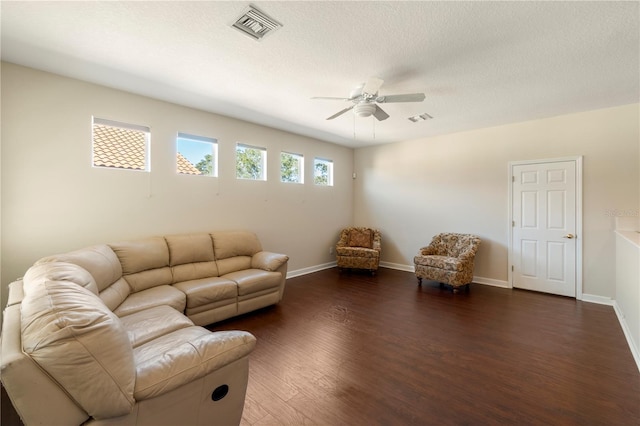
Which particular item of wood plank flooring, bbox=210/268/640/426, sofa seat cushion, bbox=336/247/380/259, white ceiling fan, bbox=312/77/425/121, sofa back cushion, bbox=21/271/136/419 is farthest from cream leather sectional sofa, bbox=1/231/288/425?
sofa seat cushion, bbox=336/247/380/259

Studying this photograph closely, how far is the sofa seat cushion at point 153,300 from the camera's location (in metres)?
2.41

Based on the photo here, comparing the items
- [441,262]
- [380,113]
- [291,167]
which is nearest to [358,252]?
[441,262]

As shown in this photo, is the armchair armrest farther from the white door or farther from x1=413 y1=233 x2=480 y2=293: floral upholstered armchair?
the white door

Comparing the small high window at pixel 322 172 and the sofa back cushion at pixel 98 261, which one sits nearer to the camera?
the sofa back cushion at pixel 98 261

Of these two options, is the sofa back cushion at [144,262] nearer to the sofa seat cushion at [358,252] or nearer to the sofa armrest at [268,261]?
the sofa armrest at [268,261]

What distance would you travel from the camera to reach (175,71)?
2.79m

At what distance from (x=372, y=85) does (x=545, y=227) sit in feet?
12.4

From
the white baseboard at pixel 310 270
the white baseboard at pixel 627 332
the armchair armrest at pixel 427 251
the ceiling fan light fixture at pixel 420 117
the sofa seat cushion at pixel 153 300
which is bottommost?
the white baseboard at pixel 627 332

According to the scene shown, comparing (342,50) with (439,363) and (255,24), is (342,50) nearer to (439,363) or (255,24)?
(255,24)

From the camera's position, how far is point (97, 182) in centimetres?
309

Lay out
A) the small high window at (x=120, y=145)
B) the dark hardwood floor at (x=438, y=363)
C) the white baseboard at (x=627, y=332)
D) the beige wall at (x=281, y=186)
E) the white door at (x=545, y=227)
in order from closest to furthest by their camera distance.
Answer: the dark hardwood floor at (x=438, y=363), the white baseboard at (x=627, y=332), the beige wall at (x=281, y=186), the small high window at (x=120, y=145), the white door at (x=545, y=227)

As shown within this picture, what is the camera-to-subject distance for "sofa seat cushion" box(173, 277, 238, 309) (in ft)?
9.37

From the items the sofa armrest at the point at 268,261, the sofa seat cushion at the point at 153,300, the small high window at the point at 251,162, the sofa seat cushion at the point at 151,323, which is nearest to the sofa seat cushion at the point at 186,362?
the sofa seat cushion at the point at 151,323

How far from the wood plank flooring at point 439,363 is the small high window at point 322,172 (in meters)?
2.76
